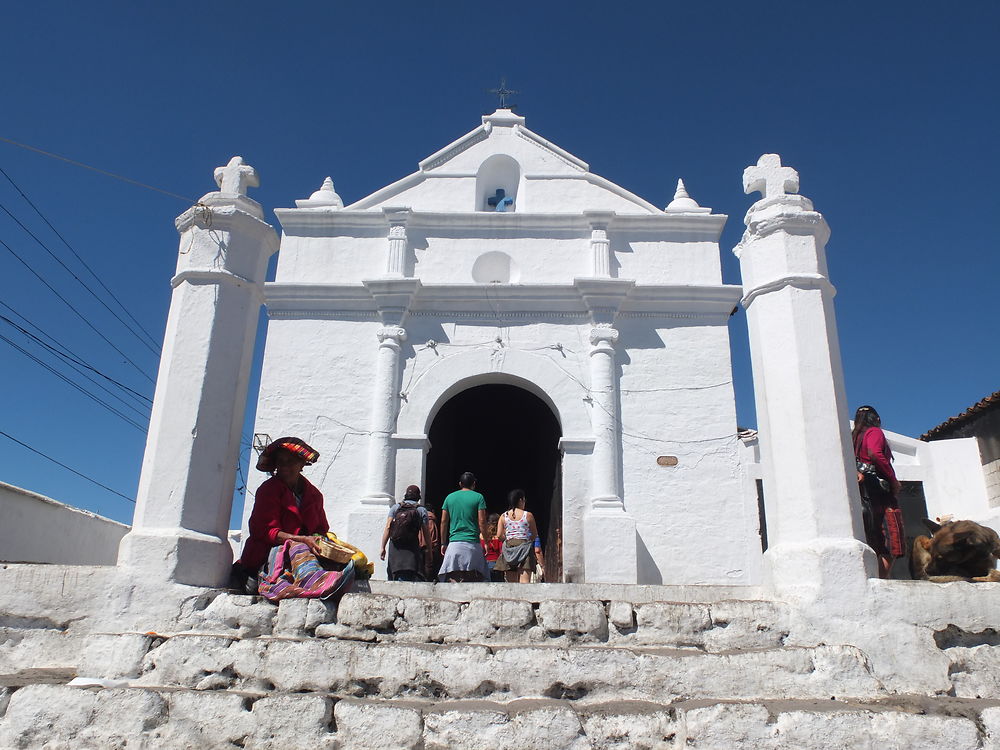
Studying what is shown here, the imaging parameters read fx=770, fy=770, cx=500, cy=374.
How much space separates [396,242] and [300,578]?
618 cm

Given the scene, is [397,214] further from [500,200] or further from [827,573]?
[827,573]

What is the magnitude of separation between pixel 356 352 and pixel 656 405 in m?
3.75

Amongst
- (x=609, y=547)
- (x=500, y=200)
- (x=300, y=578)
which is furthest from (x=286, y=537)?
(x=500, y=200)

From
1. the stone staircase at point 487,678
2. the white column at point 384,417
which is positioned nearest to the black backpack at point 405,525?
the stone staircase at point 487,678

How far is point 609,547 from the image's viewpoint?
27.7 ft

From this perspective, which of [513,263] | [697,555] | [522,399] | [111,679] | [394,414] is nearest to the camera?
[111,679]

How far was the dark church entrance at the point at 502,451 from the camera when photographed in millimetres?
10086

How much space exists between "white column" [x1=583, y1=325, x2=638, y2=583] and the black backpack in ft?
8.23

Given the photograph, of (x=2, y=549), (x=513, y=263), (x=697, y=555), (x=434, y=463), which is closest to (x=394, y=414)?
(x=434, y=463)

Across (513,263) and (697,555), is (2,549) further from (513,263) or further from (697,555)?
(697,555)

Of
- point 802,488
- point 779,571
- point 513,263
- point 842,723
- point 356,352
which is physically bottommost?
point 842,723

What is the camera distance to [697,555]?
8648mm

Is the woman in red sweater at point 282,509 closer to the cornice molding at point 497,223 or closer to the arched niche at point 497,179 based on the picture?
the cornice molding at point 497,223

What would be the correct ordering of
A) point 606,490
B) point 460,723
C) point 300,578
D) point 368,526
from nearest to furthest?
point 460,723, point 300,578, point 368,526, point 606,490
